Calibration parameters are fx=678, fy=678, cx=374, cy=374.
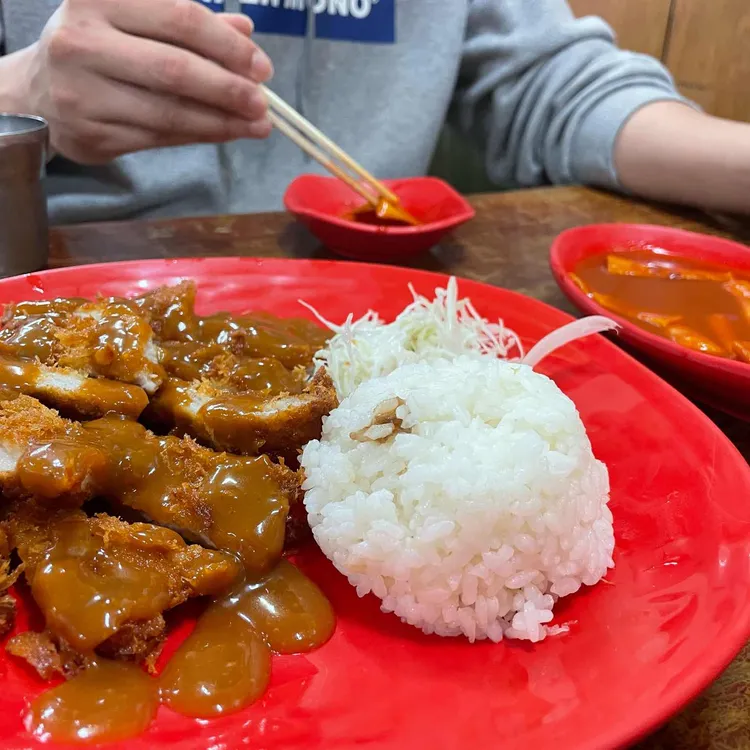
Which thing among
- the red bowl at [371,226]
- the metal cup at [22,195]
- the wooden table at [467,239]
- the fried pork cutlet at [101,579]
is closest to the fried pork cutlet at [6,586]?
the fried pork cutlet at [101,579]

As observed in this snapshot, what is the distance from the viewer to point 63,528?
120 cm

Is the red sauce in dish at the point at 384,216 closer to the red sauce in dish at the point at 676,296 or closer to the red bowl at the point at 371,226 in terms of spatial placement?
the red bowl at the point at 371,226

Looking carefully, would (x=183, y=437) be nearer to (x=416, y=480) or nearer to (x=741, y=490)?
(x=416, y=480)

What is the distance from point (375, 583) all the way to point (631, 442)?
72 centimetres

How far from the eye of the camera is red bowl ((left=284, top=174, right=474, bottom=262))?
2.47 meters

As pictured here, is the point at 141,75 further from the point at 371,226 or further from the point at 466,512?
the point at 466,512

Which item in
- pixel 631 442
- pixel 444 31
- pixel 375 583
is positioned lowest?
pixel 375 583

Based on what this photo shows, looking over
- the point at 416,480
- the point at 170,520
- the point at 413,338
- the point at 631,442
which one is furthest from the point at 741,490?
the point at 170,520

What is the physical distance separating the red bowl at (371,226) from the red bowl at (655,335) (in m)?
0.44

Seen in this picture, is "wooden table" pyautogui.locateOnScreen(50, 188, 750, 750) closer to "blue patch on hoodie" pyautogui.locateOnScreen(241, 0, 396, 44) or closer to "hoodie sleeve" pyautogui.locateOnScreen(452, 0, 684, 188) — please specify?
"hoodie sleeve" pyautogui.locateOnScreen(452, 0, 684, 188)

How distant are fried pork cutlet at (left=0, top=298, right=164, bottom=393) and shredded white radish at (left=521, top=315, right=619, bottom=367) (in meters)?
0.97

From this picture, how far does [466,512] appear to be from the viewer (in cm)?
123

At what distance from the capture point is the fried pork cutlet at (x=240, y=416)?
1.47 meters

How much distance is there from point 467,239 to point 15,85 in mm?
1908
